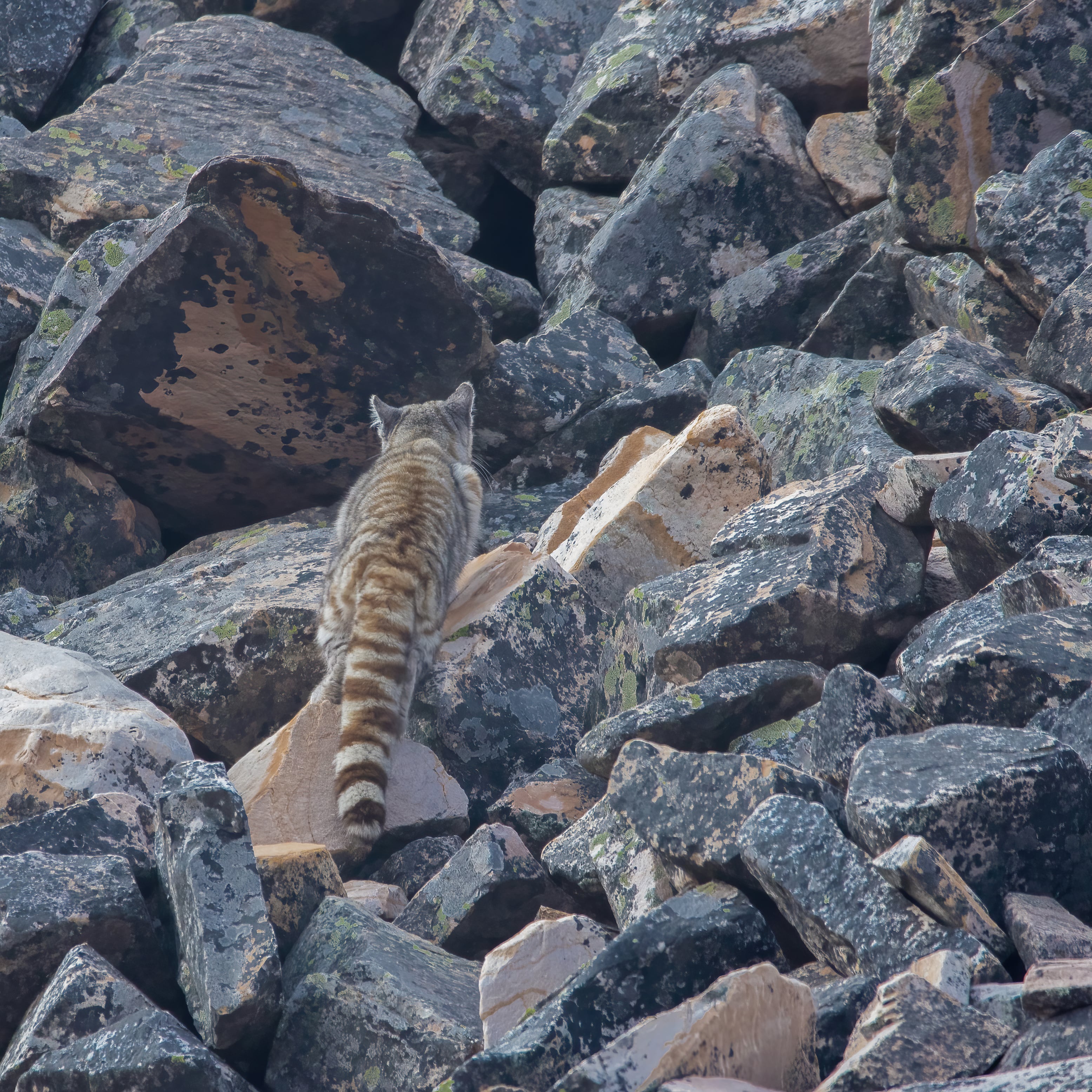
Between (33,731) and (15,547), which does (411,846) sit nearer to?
(33,731)

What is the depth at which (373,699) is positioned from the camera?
459 centimetres

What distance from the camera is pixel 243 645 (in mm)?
5328

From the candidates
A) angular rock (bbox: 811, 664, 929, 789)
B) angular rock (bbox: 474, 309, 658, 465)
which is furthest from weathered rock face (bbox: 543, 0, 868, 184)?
angular rock (bbox: 811, 664, 929, 789)

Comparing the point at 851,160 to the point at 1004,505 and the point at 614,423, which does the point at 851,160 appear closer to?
the point at 614,423

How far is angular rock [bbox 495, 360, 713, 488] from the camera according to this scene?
6844mm

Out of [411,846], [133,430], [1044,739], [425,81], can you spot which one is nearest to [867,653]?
[1044,739]

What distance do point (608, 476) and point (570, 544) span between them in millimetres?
418

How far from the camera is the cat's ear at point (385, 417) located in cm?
648

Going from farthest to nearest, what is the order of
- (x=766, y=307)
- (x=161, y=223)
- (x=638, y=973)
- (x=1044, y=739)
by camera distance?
(x=766, y=307)
(x=161, y=223)
(x=1044, y=739)
(x=638, y=973)

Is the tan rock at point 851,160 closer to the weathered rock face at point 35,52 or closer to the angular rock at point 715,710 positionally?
the angular rock at point 715,710

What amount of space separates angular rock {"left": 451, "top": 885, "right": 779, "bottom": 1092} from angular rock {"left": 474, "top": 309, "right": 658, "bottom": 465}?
4807 mm

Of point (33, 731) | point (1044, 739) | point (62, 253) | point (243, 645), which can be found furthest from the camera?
point (62, 253)

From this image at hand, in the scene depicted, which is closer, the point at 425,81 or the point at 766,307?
the point at 766,307

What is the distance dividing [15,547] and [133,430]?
108 centimetres
